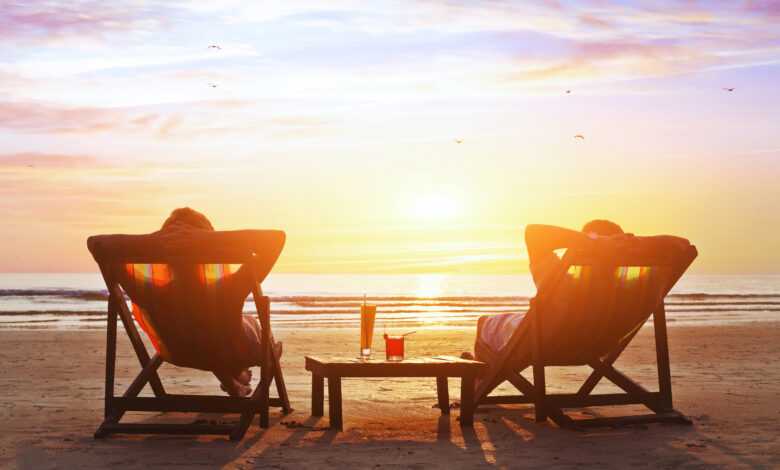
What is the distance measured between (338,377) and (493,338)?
1.42 meters

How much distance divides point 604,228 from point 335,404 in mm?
2272

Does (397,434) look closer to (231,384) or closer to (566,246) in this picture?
(231,384)

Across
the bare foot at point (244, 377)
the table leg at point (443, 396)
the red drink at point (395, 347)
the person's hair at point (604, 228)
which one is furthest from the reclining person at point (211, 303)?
the person's hair at point (604, 228)

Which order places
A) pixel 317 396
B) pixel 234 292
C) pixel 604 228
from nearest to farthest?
pixel 234 292
pixel 604 228
pixel 317 396

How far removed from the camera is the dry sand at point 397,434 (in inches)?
187

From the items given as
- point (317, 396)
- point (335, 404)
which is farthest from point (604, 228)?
point (317, 396)

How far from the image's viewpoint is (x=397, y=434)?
18.1ft

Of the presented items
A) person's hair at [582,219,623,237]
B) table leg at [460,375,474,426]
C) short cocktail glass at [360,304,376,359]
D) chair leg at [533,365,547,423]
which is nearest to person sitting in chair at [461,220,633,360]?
person's hair at [582,219,623,237]

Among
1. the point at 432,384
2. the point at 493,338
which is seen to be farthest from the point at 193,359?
the point at 432,384

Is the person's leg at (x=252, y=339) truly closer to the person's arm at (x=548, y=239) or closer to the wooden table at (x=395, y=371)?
the wooden table at (x=395, y=371)

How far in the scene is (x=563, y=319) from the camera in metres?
5.77

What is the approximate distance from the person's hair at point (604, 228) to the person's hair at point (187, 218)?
2.72 metres

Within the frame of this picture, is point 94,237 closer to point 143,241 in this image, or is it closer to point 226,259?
point 143,241

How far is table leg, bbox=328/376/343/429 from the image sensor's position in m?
5.64
